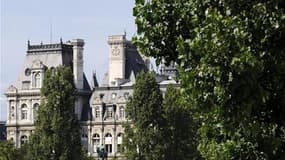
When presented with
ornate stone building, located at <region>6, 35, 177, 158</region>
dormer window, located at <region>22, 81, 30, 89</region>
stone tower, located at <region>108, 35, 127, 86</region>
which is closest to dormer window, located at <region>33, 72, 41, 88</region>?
ornate stone building, located at <region>6, 35, 177, 158</region>

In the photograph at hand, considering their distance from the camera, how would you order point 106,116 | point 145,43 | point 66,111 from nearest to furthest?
point 145,43, point 66,111, point 106,116

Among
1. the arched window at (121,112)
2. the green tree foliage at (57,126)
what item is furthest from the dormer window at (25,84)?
the green tree foliage at (57,126)

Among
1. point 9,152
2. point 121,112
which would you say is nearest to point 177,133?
point 9,152

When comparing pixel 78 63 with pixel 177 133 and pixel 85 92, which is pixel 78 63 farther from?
pixel 177 133

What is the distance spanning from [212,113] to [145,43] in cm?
364

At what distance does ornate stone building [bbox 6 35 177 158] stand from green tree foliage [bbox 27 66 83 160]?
48.9m

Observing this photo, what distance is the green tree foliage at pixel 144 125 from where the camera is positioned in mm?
103375

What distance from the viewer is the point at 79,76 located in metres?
156

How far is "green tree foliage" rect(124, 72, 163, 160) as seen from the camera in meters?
103

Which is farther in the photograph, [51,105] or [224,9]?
[51,105]

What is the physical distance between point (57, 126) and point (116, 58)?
60.9 metres

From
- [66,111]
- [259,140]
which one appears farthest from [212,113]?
[66,111]

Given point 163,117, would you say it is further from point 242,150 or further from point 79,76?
point 242,150

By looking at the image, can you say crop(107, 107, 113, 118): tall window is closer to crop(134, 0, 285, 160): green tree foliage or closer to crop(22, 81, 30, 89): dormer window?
crop(22, 81, 30, 89): dormer window
